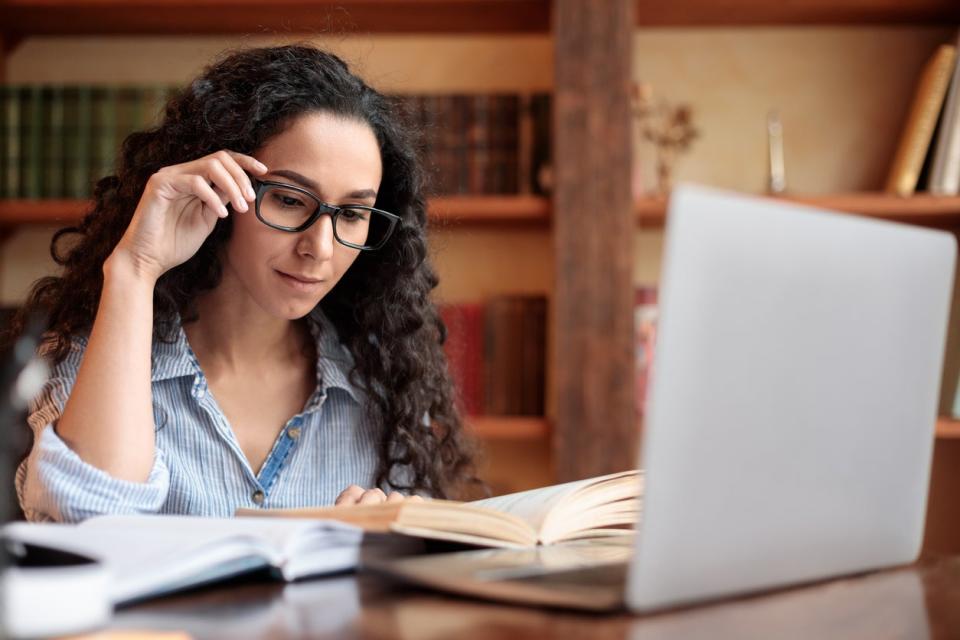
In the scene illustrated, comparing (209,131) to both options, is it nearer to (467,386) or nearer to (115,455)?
(115,455)

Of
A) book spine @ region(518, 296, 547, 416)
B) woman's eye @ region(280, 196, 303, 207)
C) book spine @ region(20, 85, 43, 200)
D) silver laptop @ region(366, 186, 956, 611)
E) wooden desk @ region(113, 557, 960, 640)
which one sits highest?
book spine @ region(20, 85, 43, 200)

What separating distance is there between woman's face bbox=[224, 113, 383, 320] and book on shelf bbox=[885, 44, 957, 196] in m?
1.44

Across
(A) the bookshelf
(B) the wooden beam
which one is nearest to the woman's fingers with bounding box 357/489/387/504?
(A) the bookshelf

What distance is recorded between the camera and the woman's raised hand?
1225 millimetres

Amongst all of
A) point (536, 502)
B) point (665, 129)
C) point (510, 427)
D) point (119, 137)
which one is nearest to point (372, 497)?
point (536, 502)

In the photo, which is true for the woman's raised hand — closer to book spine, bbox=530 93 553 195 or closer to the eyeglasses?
the eyeglasses

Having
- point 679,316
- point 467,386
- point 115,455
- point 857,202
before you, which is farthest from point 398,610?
point 857,202

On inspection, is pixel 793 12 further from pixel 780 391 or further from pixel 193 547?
pixel 193 547

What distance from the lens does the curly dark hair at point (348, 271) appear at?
4.71ft

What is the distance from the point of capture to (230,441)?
1.38 meters

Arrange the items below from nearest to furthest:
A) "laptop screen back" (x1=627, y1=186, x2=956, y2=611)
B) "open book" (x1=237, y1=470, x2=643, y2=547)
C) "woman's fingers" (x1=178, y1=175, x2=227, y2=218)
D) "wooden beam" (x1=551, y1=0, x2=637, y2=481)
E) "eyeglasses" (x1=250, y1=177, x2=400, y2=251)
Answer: "laptop screen back" (x1=627, y1=186, x2=956, y2=611) < "open book" (x1=237, y1=470, x2=643, y2=547) < "woman's fingers" (x1=178, y1=175, x2=227, y2=218) < "eyeglasses" (x1=250, y1=177, x2=400, y2=251) < "wooden beam" (x1=551, y1=0, x2=637, y2=481)

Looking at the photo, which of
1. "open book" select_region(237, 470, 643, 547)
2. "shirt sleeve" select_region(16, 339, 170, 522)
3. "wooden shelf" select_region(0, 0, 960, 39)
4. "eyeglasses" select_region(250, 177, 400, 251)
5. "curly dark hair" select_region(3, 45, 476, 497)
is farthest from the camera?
"wooden shelf" select_region(0, 0, 960, 39)

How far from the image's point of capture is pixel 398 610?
67cm

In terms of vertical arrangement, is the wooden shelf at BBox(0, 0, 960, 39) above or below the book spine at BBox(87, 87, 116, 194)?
above
